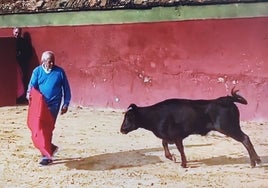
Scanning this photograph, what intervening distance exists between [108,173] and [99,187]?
735mm

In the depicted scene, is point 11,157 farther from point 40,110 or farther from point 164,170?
point 164,170

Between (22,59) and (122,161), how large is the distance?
7.35 m

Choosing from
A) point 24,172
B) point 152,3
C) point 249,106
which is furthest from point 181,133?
point 152,3

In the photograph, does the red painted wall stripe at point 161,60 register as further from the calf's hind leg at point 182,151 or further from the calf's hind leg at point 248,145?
the calf's hind leg at point 182,151

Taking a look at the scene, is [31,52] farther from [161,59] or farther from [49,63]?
[49,63]

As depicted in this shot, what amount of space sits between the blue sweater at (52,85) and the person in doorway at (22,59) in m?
6.90

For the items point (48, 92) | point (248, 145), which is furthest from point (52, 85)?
point (248, 145)

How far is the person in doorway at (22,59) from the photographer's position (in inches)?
637

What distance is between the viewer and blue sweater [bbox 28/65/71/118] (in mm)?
9336

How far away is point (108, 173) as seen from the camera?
29.2 feet

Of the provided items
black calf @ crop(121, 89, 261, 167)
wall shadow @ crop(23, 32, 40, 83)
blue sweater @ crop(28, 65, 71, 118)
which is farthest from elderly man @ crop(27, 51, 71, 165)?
wall shadow @ crop(23, 32, 40, 83)

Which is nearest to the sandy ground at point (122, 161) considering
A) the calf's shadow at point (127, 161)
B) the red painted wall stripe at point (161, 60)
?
the calf's shadow at point (127, 161)

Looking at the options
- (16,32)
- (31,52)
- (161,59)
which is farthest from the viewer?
(31,52)

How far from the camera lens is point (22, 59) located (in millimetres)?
16391
